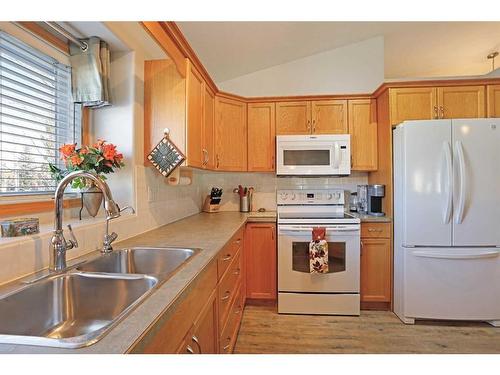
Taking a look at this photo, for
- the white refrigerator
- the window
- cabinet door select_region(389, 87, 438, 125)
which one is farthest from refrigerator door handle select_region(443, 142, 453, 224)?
the window

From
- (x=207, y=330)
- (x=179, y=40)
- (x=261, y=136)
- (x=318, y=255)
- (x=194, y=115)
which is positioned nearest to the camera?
(x=207, y=330)

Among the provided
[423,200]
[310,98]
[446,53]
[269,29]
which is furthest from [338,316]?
[446,53]

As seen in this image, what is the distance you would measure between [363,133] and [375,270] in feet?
4.59

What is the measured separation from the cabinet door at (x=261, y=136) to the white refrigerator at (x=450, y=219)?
4.21 feet

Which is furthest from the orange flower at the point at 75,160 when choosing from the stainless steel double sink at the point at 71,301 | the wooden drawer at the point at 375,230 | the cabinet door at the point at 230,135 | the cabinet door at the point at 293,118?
the wooden drawer at the point at 375,230

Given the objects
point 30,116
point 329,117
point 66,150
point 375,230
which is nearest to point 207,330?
point 66,150

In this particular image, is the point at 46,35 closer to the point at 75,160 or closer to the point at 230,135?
the point at 75,160

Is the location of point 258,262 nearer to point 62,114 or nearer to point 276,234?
point 276,234

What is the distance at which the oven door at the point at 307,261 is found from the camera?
259 cm

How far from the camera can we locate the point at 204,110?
2.46 meters

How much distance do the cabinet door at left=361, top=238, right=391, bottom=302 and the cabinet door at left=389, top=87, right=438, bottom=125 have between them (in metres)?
1.17

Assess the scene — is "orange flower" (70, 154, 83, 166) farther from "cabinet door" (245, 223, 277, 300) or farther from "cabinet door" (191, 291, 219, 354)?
"cabinet door" (245, 223, 277, 300)

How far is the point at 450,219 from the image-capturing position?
2312 mm

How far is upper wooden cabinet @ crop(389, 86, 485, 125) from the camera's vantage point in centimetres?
258
